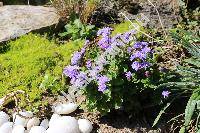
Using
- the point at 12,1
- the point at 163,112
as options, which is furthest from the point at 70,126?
the point at 12,1

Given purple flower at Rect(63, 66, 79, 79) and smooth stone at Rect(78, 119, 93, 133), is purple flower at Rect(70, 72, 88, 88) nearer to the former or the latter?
purple flower at Rect(63, 66, 79, 79)

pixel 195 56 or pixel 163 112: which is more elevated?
pixel 195 56

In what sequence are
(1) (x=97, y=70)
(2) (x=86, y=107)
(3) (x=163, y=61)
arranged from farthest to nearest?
1. (3) (x=163, y=61)
2. (2) (x=86, y=107)
3. (1) (x=97, y=70)

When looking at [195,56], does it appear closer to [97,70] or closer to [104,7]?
[97,70]

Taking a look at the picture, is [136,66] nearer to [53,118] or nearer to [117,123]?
[117,123]

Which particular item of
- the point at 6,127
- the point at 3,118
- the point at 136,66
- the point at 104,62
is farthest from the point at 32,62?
the point at 136,66
